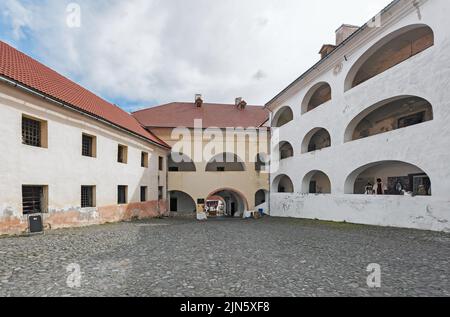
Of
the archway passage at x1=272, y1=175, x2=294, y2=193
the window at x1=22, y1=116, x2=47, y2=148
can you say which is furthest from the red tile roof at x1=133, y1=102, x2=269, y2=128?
the window at x1=22, y1=116, x2=47, y2=148

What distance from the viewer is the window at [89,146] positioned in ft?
41.7

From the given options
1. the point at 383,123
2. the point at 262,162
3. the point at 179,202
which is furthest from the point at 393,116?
the point at 179,202

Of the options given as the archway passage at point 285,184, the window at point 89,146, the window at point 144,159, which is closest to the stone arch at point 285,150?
the archway passage at point 285,184

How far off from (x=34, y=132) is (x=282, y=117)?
18465mm

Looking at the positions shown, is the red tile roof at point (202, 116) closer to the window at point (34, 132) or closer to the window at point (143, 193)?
the window at point (143, 193)

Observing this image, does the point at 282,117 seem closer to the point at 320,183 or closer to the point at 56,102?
the point at 320,183

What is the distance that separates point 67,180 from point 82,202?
1.66 metres

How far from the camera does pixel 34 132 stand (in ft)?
32.7

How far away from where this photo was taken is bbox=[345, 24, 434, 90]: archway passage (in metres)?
11.5

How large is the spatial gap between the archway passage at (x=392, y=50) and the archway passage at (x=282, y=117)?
7.21 metres

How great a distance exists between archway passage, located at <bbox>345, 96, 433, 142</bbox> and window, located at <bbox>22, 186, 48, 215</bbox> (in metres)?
14.8

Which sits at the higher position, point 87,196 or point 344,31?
point 344,31

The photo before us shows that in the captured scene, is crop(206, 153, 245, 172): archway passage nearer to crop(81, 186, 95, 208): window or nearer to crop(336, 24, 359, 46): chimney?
crop(81, 186, 95, 208): window
